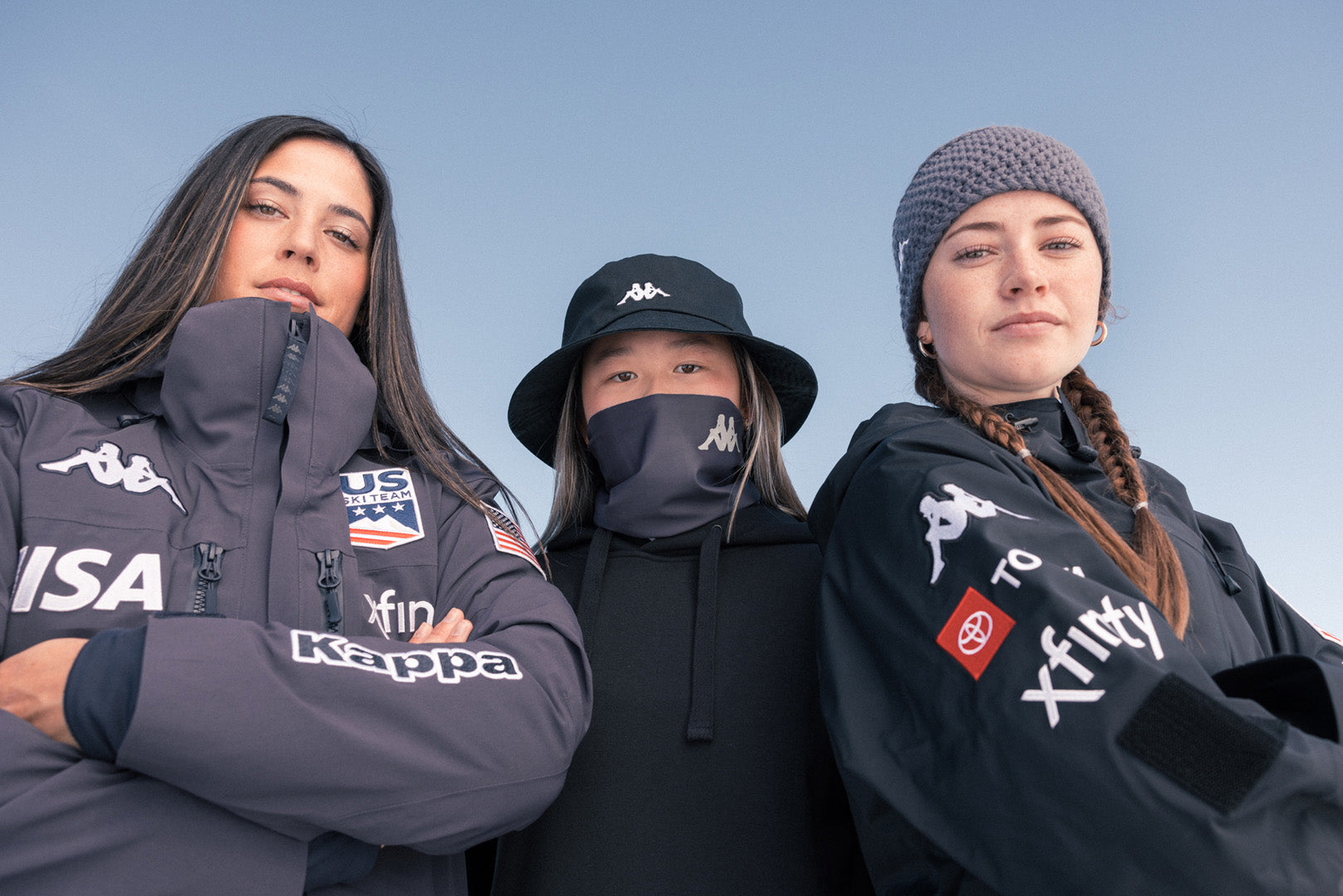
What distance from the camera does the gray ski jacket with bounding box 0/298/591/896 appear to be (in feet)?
5.17

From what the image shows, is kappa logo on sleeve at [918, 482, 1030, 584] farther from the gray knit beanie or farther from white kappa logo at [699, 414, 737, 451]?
white kappa logo at [699, 414, 737, 451]

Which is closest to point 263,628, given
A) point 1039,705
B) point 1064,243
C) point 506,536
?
point 506,536

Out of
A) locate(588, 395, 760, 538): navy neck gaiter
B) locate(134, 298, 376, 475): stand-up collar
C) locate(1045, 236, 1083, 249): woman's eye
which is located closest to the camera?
locate(134, 298, 376, 475): stand-up collar

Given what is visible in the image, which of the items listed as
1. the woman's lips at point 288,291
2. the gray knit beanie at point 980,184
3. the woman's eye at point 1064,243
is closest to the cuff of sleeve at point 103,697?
the woman's lips at point 288,291

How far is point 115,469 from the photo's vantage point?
2.11 metres

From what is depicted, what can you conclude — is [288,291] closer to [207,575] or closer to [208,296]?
[208,296]

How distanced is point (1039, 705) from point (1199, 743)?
24 cm

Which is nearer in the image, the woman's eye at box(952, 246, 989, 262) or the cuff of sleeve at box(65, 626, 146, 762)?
the cuff of sleeve at box(65, 626, 146, 762)

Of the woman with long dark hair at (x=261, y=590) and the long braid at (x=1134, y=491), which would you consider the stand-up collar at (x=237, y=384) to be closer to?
the woman with long dark hair at (x=261, y=590)

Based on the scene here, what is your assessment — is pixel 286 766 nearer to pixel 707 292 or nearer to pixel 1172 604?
pixel 1172 604

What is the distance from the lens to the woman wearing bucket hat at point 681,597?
2.51 meters

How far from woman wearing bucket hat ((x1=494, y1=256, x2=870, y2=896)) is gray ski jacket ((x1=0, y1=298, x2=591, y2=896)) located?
0.50 metres

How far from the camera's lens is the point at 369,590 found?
2203 millimetres

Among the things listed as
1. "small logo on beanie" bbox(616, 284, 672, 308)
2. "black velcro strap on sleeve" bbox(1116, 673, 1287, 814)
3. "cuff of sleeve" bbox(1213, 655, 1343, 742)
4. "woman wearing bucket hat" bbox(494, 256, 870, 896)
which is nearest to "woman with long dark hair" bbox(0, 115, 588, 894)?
"woman wearing bucket hat" bbox(494, 256, 870, 896)
